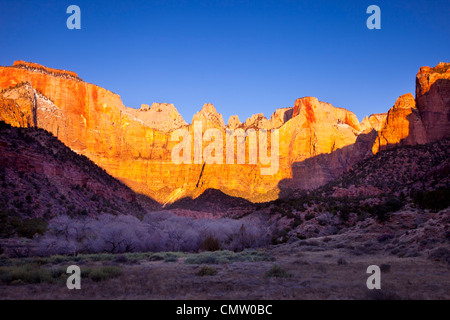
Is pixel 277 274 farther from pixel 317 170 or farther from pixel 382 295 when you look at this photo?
pixel 317 170

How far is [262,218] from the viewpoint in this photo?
140ft

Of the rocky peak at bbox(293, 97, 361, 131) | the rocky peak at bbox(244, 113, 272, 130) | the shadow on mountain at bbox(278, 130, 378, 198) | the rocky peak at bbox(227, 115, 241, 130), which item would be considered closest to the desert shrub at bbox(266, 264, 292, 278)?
the shadow on mountain at bbox(278, 130, 378, 198)

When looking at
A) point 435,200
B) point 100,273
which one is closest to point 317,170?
point 435,200

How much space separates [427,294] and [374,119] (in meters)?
185

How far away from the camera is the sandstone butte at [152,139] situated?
109 m

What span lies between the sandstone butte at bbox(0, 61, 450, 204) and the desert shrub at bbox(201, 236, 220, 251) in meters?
75.1

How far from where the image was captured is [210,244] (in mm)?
27734

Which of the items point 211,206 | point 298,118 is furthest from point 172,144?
point 211,206

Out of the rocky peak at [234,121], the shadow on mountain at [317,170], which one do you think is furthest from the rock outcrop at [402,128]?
the rocky peak at [234,121]

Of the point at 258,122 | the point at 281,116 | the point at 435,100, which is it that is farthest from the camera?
the point at 281,116

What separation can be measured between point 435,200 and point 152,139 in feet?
402

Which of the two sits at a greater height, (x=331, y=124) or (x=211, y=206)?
(x=331, y=124)

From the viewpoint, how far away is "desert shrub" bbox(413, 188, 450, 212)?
25.9 meters
